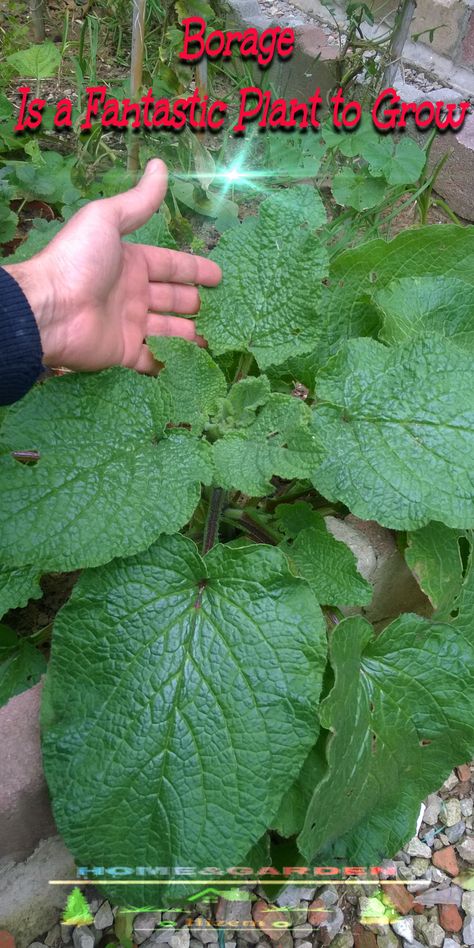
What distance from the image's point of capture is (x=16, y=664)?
1.05 metres

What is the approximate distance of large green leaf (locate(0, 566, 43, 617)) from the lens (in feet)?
3.14

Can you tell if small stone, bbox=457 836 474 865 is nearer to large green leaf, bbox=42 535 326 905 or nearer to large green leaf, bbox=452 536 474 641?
large green leaf, bbox=452 536 474 641

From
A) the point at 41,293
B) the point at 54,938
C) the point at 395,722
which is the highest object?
the point at 41,293

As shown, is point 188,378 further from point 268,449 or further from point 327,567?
point 327,567

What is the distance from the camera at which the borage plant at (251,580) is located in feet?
2.82

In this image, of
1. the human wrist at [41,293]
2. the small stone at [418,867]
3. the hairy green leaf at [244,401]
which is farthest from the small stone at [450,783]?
the human wrist at [41,293]

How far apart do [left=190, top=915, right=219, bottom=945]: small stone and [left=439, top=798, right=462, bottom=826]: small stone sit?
1.45 ft

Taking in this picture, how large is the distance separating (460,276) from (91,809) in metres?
0.94

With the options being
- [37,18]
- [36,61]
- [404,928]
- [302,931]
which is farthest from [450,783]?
[37,18]

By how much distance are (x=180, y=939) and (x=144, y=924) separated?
0.19ft

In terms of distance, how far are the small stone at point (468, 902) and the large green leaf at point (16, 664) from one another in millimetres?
773

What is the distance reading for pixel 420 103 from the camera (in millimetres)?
2334

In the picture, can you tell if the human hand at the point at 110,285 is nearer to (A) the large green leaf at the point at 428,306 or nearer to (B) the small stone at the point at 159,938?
(A) the large green leaf at the point at 428,306

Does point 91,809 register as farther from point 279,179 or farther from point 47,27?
A: point 47,27
